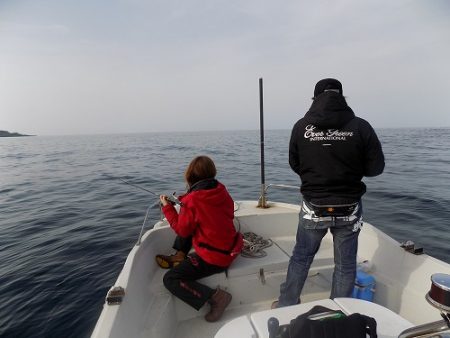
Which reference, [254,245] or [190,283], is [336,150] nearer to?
[190,283]

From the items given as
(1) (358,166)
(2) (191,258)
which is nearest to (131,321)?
(2) (191,258)

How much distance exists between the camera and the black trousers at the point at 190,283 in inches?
116

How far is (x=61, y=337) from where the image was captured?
3.66m

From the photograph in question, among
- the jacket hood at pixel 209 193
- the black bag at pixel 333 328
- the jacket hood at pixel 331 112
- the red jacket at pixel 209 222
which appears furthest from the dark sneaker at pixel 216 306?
the jacket hood at pixel 331 112

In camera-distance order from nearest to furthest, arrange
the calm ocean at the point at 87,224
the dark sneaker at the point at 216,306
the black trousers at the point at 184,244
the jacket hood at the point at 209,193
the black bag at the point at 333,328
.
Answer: the black bag at the point at 333,328
the jacket hood at the point at 209,193
the dark sneaker at the point at 216,306
the black trousers at the point at 184,244
the calm ocean at the point at 87,224

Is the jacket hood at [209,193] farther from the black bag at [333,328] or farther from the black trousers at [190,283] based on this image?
the black bag at [333,328]

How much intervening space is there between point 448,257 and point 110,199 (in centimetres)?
920

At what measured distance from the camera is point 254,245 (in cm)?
386

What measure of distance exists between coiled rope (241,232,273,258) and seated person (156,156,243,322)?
0.64 meters

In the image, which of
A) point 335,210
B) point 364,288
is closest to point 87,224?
point 364,288

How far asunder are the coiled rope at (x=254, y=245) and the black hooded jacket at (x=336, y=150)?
5.06 ft

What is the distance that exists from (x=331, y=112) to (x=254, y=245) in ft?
7.12

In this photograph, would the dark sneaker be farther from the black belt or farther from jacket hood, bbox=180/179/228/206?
the black belt

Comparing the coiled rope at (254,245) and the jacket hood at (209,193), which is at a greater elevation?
the jacket hood at (209,193)
